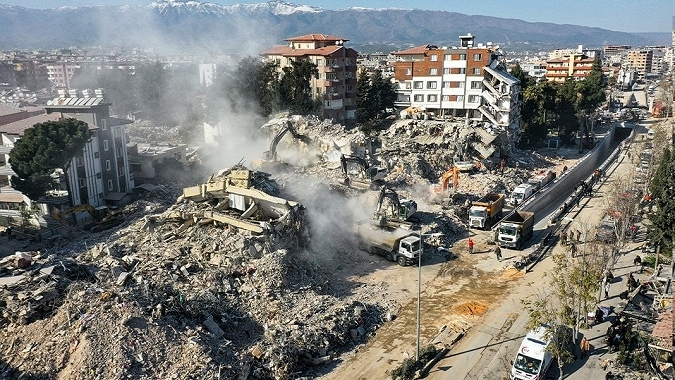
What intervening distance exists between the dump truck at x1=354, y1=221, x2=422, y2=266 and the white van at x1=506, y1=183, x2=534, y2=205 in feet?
38.0

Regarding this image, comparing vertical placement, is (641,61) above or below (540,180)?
above

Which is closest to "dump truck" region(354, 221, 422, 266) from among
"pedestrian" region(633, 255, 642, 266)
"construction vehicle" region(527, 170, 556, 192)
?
"pedestrian" region(633, 255, 642, 266)

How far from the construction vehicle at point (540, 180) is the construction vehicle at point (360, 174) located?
11223 millimetres

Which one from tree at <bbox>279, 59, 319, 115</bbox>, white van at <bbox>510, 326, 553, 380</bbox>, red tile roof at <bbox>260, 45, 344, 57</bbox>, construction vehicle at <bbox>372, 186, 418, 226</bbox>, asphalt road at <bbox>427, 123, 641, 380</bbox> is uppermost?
red tile roof at <bbox>260, 45, 344, 57</bbox>

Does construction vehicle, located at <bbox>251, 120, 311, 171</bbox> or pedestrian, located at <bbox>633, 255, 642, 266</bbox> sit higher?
construction vehicle, located at <bbox>251, 120, 311, 171</bbox>

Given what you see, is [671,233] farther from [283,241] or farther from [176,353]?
[176,353]

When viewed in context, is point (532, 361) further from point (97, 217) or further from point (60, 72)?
point (60, 72)

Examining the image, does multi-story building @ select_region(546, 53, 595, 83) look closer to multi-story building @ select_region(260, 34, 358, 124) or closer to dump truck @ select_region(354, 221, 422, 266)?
multi-story building @ select_region(260, 34, 358, 124)

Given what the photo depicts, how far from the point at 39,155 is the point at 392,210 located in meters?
19.9

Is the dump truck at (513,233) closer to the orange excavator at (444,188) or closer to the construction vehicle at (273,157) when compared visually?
the orange excavator at (444,188)

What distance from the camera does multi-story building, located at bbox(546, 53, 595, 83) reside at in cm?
10094

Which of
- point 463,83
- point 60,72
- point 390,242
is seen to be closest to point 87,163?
point 390,242

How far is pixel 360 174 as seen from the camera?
34.2 m

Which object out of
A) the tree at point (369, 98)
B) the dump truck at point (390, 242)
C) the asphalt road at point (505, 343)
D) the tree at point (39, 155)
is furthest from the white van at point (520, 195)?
the tree at point (39, 155)
